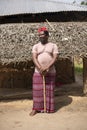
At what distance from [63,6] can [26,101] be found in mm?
3908

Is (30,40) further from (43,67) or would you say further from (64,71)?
(64,71)

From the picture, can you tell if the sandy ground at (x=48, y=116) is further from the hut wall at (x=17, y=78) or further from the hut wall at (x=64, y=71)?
the hut wall at (x=64, y=71)

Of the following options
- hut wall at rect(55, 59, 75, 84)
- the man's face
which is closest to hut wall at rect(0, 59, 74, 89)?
hut wall at rect(55, 59, 75, 84)

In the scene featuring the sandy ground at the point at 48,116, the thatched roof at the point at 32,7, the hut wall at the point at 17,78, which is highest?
the thatched roof at the point at 32,7

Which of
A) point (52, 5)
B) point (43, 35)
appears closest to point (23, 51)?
point (43, 35)

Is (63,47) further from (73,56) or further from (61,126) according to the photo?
(61,126)

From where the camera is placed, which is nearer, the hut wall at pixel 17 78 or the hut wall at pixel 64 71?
the hut wall at pixel 17 78

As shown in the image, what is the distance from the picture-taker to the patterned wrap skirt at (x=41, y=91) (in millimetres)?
8297

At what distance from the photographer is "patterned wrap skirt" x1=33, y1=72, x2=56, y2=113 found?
327 inches

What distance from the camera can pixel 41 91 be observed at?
27.3 ft

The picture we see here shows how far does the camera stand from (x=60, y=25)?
959cm

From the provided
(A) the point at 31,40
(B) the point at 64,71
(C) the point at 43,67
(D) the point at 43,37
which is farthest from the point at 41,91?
(B) the point at 64,71

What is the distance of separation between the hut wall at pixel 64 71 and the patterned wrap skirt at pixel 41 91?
13.1ft

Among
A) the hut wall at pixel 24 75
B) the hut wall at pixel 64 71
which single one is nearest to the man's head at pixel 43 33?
the hut wall at pixel 24 75
